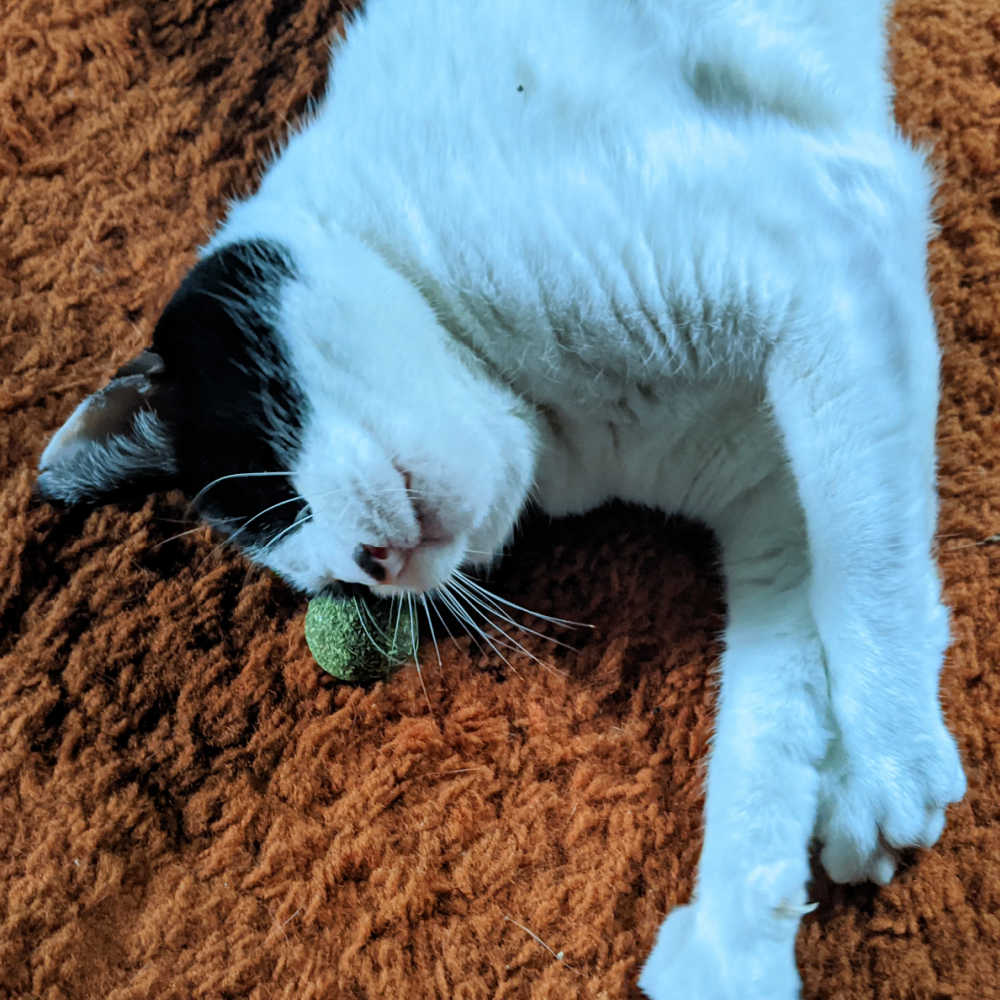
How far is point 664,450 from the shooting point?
951 millimetres

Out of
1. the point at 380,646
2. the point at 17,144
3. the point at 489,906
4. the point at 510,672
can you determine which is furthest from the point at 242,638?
the point at 17,144

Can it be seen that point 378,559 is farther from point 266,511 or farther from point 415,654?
point 415,654

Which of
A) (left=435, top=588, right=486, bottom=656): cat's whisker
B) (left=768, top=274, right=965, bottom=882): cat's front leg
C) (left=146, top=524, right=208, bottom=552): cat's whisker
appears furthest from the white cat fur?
(left=146, top=524, right=208, bottom=552): cat's whisker

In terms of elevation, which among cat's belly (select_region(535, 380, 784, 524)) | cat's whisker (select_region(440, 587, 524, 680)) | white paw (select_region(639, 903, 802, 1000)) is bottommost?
white paw (select_region(639, 903, 802, 1000))

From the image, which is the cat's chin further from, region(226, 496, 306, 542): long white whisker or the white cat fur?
region(226, 496, 306, 542): long white whisker

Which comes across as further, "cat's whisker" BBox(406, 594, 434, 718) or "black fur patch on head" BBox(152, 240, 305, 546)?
"cat's whisker" BBox(406, 594, 434, 718)

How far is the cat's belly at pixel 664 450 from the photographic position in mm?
887

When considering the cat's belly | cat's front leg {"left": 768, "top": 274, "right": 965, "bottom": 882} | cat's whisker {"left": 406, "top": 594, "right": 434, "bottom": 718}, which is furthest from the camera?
cat's whisker {"left": 406, "top": 594, "right": 434, "bottom": 718}

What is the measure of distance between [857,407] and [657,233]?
25 centimetres

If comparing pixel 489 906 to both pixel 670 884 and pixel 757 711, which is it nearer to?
pixel 670 884

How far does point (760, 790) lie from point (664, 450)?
38cm

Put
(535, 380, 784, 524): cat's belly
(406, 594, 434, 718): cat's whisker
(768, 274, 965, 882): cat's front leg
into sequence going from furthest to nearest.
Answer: (406, 594, 434, 718): cat's whisker, (535, 380, 784, 524): cat's belly, (768, 274, 965, 882): cat's front leg

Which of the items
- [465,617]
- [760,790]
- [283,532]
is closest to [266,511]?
[283,532]

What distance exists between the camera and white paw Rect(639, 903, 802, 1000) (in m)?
0.78
